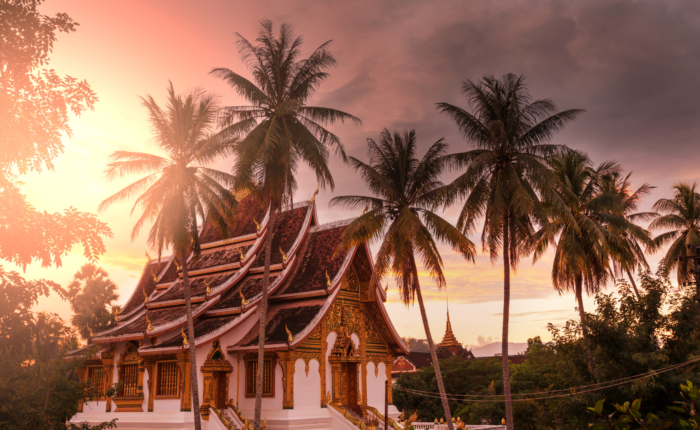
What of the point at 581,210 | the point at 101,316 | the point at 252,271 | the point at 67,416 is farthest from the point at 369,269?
the point at 101,316

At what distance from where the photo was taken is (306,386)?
18.3 metres

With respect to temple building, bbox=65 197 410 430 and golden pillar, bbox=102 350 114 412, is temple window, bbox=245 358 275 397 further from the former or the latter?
golden pillar, bbox=102 350 114 412

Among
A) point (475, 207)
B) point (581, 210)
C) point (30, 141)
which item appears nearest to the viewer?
point (30, 141)

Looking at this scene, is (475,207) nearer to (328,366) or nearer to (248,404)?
(328,366)

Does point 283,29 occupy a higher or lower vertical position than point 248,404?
higher

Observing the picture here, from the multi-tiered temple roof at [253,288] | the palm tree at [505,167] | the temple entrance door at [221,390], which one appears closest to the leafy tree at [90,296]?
the multi-tiered temple roof at [253,288]

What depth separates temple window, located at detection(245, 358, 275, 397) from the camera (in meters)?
18.0

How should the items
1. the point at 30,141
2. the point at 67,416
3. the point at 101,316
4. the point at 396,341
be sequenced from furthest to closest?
the point at 101,316 < the point at 396,341 < the point at 67,416 < the point at 30,141

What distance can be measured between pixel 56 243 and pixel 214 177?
1136 cm

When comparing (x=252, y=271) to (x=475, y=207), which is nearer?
(x=475, y=207)

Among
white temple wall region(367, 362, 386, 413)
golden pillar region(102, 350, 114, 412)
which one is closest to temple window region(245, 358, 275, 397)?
white temple wall region(367, 362, 386, 413)

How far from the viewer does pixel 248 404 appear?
1823 centimetres

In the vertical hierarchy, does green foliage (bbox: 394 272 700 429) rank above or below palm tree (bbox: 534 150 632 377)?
below

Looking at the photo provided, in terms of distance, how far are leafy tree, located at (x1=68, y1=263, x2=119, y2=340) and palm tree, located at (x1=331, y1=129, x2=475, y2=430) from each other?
2613 cm
